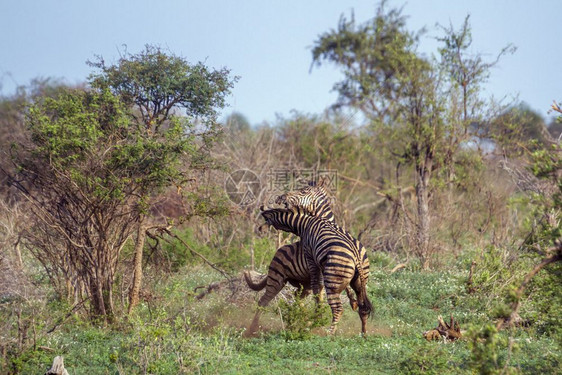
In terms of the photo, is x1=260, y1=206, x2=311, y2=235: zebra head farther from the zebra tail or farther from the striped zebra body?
the zebra tail

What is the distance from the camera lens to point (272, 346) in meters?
8.01

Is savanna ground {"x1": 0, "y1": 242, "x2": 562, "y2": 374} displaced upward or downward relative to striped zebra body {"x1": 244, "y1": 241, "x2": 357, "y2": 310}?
downward

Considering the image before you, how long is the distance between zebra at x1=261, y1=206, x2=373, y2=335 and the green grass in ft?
1.66

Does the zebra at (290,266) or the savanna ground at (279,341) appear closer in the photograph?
the savanna ground at (279,341)

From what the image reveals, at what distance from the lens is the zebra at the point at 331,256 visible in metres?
8.48

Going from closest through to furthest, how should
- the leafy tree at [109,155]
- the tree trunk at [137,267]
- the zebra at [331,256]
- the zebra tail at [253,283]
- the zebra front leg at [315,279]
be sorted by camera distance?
1. the leafy tree at [109,155]
2. the zebra at [331,256]
3. the tree trunk at [137,267]
4. the zebra front leg at [315,279]
5. the zebra tail at [253,283]

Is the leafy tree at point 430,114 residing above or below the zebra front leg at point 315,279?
above

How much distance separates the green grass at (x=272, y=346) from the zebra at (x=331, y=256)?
0.51 m

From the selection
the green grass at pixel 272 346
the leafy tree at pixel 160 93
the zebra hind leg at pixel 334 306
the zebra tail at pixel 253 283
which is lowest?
the green grass at pixel 272 346

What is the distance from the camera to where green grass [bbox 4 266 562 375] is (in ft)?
22.5

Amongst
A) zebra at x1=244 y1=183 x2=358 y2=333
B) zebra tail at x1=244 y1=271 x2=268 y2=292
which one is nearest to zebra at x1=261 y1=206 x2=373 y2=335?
zebra at x1=244 y1=183 x2=358 y2=333

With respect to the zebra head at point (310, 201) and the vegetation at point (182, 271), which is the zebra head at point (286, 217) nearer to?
the zebra head at point (310, 201)

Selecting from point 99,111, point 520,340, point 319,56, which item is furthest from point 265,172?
point 319,56

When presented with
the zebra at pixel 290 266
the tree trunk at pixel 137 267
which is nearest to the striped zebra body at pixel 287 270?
the zebra at pixel 290 266
